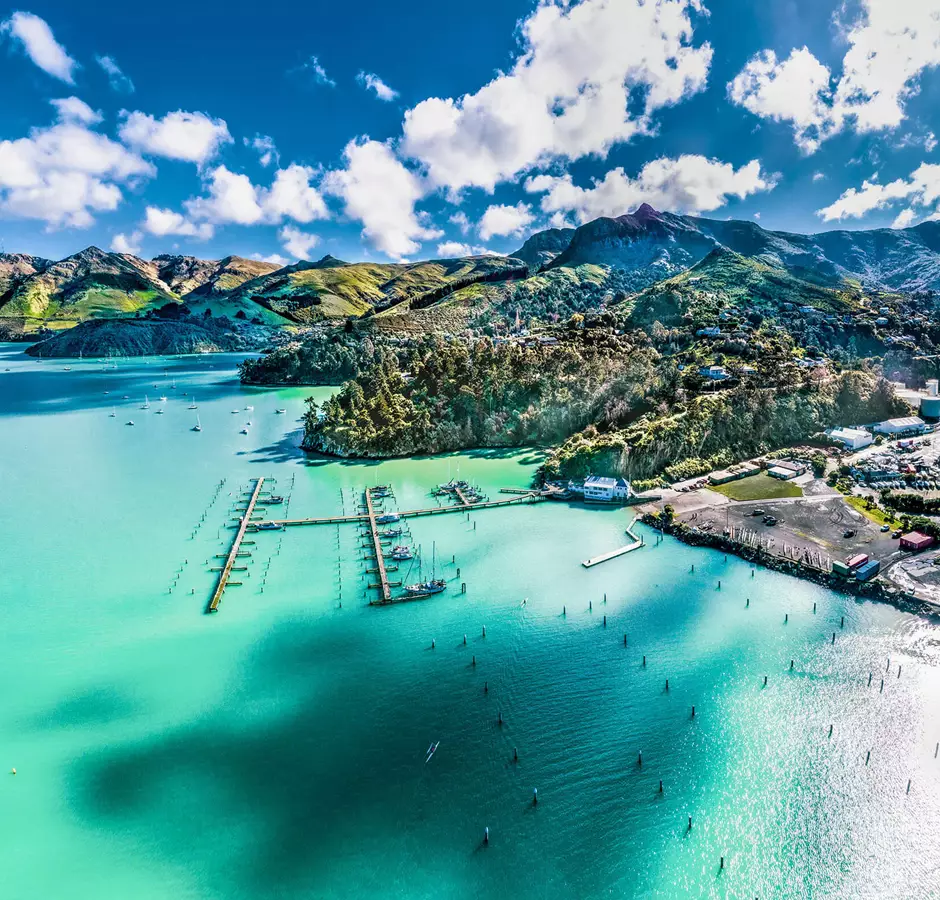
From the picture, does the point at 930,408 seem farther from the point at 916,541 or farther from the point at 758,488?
the point at 916,541

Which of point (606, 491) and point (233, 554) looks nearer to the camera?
point (233, 554)

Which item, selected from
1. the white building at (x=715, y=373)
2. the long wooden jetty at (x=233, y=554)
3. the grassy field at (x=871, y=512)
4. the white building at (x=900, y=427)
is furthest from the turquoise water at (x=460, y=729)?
the white building at (x=715, y=373)

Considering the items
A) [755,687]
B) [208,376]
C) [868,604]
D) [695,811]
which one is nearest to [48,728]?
[695,811]

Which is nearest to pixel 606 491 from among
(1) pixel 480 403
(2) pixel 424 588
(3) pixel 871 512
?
(3) pixel 871 512

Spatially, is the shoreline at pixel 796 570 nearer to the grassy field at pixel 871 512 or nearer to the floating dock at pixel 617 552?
the floating dock at pixel 617 552

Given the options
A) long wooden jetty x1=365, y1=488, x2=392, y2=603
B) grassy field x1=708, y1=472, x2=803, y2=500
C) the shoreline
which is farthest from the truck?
long wooden jetty x1=365, y1=488, x2=392, y2=603
